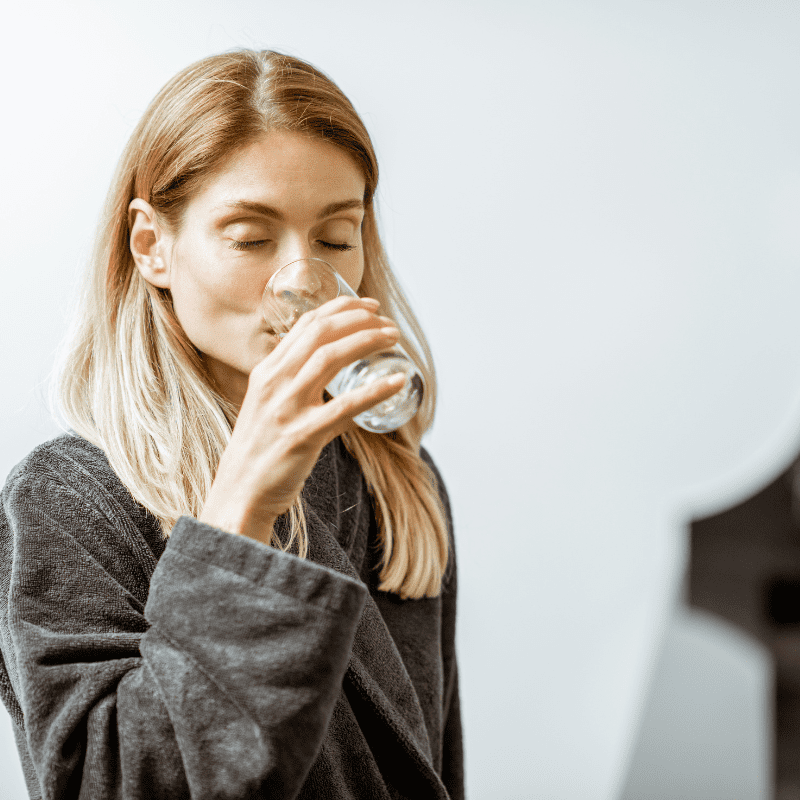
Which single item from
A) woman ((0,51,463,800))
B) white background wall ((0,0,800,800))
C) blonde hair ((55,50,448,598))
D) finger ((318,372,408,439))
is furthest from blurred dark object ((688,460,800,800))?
finger ((318,372,408,439))

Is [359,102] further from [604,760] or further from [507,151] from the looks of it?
[604,760]

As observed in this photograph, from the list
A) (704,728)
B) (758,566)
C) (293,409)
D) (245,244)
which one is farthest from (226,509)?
Result: (758,566)

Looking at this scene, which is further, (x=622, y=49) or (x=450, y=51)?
(x=622, y=49)

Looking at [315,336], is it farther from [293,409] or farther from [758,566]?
[758,566]

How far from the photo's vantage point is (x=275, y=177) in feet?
2.22

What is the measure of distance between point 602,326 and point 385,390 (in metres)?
1.02

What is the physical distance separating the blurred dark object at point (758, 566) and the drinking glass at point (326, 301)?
124cm

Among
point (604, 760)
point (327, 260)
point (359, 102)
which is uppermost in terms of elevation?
point (359, 102)

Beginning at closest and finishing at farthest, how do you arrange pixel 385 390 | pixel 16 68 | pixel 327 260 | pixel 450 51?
pixel 385 390 → pixel 327 260 → pixel 16 68 → pixel 450 51

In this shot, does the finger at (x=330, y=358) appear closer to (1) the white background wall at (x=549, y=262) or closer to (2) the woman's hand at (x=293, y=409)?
(2) the woman's hand at (x=293, y=409)

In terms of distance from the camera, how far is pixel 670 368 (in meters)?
1.60

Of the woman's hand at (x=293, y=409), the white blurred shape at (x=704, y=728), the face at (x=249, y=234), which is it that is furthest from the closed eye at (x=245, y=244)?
the white blurred shape at (x=704, y=728)

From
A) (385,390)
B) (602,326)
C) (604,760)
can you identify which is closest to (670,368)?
(602,326)

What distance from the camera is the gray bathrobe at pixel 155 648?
0.55m
